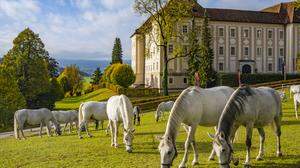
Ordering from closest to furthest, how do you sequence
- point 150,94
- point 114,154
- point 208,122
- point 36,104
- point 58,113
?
1. point 208,122
2. point 114,154
3. point 58,113
4. point 36,104
5. point 150,94

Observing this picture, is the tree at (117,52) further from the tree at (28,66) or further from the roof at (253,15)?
the tree at (28,66)

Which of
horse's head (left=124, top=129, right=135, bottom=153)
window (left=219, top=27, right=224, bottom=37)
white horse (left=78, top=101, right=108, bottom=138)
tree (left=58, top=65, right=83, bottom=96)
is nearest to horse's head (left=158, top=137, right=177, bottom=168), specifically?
horse's head (left=124, top=129, right=135, bottom=153)

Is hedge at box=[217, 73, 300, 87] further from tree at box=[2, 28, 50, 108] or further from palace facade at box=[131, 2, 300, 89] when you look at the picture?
tree at box=[2, 28, 50, 108]

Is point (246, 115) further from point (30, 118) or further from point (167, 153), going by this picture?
point (30, 118)

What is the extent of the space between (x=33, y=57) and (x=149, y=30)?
17.8m

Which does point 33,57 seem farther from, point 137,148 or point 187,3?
point 137,148

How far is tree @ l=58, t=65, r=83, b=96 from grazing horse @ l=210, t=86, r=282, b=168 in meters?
94.6

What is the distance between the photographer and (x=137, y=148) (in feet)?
52.9

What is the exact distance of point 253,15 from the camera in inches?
3329

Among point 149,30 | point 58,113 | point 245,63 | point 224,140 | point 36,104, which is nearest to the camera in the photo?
point 224,140

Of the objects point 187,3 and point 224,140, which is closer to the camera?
point 224,140

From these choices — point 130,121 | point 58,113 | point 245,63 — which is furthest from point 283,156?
point 245,63

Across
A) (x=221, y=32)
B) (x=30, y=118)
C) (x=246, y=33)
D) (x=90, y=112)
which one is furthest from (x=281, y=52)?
(x=90, y=112)

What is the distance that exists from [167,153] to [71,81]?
100576mm
